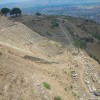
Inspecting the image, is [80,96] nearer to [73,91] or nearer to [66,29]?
[73,91]


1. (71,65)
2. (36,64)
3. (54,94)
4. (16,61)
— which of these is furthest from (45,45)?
(54,94)

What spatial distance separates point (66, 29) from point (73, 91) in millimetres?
51520

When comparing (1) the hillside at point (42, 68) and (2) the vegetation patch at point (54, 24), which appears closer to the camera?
(1) the hillside at point (42, 68)

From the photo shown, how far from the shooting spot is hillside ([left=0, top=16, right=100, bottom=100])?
1448 inches

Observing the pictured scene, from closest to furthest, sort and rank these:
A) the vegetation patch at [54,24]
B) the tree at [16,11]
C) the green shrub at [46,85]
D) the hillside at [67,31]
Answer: the green shrub at [46,85]
the hillside at [67,31]
the vegetation patch at [54,24]
the tree at [16,11]

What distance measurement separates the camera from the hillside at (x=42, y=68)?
121 feet

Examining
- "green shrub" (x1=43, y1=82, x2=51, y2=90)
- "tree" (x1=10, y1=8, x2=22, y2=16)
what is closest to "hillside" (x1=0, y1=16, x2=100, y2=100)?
"green shrub" (x1=43, y1=82, x2=51, y2=90)

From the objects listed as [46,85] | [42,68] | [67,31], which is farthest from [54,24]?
[46,85]

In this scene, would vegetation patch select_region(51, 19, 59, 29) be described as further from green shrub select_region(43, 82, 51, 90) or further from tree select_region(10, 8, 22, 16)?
green shrub select_region(43, 82, 51, 90)

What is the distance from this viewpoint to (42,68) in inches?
1831

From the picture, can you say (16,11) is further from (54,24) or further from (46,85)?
(46,85)

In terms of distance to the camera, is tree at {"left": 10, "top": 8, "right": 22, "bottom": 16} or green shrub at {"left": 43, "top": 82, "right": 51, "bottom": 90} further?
tree at {"left": 10, "top": 8, "right": 22, "bottom": 16}

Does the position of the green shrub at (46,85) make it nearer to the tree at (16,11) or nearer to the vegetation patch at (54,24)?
the vegetation patch at (54,24)

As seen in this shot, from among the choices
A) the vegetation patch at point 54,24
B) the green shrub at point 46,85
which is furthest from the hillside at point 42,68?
the vegetation patch at point 54,24
